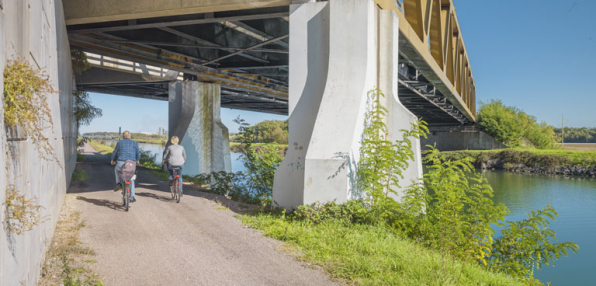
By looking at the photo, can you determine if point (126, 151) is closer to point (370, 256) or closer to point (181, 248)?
point (181, 248)

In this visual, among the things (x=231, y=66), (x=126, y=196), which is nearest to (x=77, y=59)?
(x=231, y=66)

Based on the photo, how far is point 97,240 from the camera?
241 inches

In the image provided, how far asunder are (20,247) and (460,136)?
2399 inches

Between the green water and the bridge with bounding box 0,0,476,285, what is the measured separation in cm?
479

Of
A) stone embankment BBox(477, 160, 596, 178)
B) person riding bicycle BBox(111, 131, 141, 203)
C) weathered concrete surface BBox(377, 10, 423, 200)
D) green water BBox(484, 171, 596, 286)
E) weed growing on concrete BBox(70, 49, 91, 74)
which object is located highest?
weed growing on concrete BBox(70, 49, 91, 74)

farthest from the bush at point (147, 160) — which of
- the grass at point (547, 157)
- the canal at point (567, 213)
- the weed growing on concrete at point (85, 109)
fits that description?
the grass at point (547, 157)

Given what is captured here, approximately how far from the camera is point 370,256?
215 inches

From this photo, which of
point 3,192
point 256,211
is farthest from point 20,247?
point 256,211

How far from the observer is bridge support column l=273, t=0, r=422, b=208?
25.5ft

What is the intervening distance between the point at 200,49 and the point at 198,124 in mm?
4294

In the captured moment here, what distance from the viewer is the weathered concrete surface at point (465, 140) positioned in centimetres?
5450

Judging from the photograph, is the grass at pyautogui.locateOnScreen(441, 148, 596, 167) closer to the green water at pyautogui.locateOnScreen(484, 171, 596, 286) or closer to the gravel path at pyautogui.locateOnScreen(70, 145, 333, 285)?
the green water at pyautogui.locateOnScreen(484, 171, 596, 286)

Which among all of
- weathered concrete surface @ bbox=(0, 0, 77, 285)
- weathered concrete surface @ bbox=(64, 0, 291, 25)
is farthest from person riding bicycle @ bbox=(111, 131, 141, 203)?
weathered concrete surface @ bbox=(0, 0, 77, 285)

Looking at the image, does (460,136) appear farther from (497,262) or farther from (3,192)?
(3,192)
